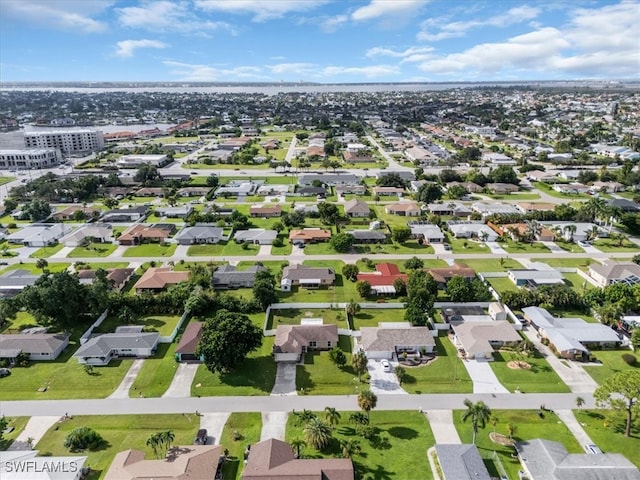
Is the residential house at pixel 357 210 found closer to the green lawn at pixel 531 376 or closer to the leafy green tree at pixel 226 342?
the green lawn at pixel 531 376

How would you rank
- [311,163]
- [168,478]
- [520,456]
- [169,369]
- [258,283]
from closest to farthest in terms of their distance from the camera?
[168,478]
[520,456]
[169,369]
[258,283]
[311,163]

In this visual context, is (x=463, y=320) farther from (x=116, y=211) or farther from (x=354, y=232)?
(x=116, y=211)

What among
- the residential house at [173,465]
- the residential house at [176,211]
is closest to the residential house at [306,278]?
the residential house at [173,465]

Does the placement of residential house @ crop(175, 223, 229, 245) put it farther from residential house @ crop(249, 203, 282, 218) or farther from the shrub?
the shrub

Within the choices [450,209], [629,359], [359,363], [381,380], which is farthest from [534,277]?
[450,209]

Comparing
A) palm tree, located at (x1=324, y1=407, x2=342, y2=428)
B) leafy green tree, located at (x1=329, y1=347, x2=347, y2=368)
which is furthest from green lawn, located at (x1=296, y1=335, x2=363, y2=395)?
palm tree, located at (x1=324, y1=407, x2=342, y2=428)

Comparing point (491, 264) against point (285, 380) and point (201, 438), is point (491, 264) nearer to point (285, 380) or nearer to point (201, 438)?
point (285, 380)

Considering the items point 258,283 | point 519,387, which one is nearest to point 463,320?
point 519,387

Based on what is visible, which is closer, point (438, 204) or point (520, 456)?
point (520, 456)
